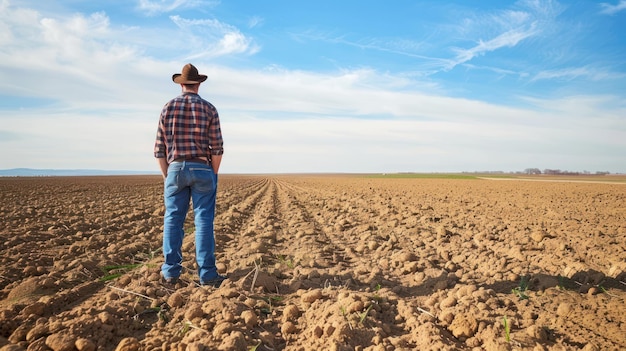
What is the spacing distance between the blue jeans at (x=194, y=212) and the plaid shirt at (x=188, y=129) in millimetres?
137

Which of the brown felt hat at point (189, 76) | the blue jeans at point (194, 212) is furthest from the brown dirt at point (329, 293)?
the brown felt hat at point (189, 76)

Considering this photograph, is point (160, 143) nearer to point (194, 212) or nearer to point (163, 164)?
point (163, 164)

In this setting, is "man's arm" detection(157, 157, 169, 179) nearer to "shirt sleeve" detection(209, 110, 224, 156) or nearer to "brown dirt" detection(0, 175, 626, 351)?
"shirt sleeve" detection(209, 110, 224, 156)

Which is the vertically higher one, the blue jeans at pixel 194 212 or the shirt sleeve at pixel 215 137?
the shirt sleeve at pixel 215 137

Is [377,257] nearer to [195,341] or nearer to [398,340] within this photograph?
[398,340]

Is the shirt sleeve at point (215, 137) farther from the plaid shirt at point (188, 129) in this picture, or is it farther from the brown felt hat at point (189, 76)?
the brown felt hat at point (189, 76)

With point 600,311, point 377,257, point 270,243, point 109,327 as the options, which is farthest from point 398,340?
point 270,243

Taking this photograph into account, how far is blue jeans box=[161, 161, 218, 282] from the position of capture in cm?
368

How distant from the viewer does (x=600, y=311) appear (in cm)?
294

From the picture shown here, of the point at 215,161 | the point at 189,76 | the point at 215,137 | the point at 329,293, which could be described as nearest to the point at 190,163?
the point at 215,161

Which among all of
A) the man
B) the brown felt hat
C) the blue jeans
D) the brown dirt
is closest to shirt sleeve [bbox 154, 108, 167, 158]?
the man

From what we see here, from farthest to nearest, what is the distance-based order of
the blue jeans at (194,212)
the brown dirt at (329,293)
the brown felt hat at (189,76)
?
the brown felt hat at (189,76) → the blue jeans at (194,212) → the brown dirt at (329,293)

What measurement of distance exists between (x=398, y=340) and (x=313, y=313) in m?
0.71

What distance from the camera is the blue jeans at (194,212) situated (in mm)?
3682
